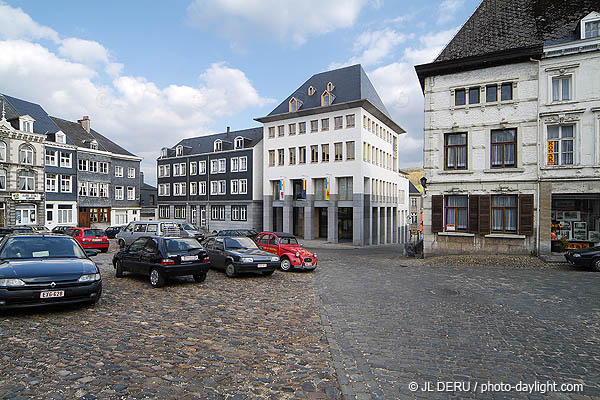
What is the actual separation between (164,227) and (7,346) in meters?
18.7

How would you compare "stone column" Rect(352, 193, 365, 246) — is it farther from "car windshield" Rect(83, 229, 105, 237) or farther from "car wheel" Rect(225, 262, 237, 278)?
"car wheel" Rect(225, 262, 237, 278)

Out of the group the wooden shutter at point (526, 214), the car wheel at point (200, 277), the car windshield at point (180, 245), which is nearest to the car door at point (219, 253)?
the car wheel at point (200, 277)

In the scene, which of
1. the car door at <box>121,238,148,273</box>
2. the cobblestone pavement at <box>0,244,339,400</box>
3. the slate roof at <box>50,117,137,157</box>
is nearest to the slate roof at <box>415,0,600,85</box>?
the cobblestone pavement at <box>0,244,339,400</box>

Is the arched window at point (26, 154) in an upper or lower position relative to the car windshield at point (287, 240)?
upper

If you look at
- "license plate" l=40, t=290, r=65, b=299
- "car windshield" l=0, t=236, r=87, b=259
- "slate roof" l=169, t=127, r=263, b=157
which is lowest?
"license plate" l=40, t=290, r=65, b=299

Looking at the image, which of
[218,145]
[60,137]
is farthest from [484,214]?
[60,137]

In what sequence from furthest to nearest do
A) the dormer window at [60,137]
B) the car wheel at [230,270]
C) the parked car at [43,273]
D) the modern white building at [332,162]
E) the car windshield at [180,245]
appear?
the dormer window at [60,137], the modern white building at [332,162], the car wheel at [230,270], the car windshield at [180,245], the parked car at [43,273]

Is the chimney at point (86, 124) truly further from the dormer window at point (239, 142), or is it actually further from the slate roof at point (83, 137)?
the dormer window at point (239, 142)

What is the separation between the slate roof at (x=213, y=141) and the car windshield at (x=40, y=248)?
1520 inches

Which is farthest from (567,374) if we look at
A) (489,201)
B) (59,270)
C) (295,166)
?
(295,166)

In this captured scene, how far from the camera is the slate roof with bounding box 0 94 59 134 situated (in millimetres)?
37562

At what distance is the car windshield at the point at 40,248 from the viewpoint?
8.02 m

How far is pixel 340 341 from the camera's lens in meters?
6.39

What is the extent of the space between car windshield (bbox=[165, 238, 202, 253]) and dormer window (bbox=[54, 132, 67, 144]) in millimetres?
38012
